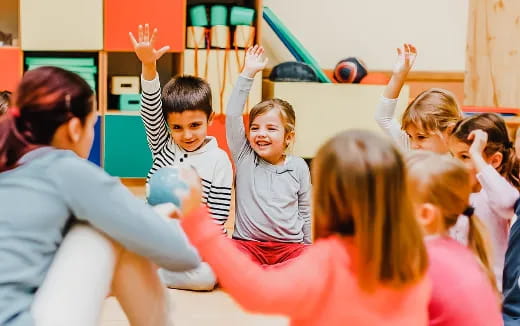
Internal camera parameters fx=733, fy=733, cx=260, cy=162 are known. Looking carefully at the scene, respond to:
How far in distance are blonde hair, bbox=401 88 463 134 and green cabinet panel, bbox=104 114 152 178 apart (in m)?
1.40

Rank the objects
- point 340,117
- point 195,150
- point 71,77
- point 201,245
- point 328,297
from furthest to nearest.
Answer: point 340,117, point 195,150, point 71,77, point 201,245, point 328,297

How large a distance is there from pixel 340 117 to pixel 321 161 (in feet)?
8.07

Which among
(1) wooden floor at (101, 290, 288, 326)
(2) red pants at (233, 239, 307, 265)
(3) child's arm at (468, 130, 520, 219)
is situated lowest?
(1) wooden floor at (101, 290, 288, 326)

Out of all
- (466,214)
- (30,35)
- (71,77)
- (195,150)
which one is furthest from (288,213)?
(30,35)

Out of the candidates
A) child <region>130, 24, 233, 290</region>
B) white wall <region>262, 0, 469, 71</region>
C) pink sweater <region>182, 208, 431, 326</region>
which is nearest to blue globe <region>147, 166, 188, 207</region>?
pink sweater <region>182, 208, 431, 326</region>

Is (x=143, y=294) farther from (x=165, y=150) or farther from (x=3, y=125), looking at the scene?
(x=165, y=150)

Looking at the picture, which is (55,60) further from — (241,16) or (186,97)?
(186,97)

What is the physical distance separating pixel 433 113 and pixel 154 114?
34.5 inches

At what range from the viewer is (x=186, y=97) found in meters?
2.32

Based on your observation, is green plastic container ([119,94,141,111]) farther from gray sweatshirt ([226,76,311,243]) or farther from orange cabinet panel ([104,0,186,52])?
gray sweatshirt ([226,76,311,243])

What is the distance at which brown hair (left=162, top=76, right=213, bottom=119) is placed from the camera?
90.8 inches

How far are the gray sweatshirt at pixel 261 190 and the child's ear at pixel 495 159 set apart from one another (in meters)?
0.69

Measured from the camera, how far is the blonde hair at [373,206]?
1047 millimetres

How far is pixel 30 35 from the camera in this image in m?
3.23
